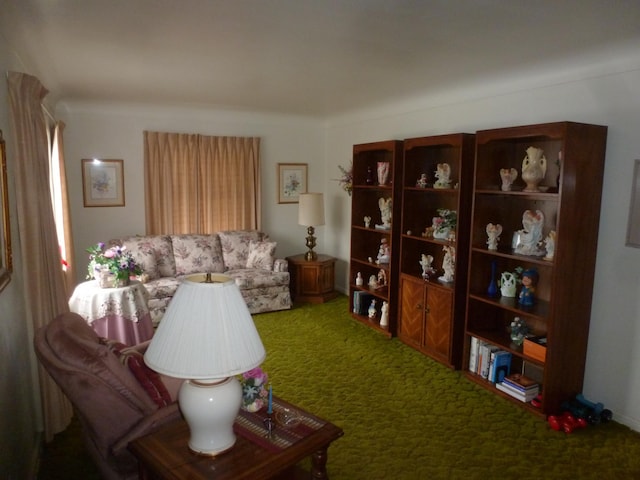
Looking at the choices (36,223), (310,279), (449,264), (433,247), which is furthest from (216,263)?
(36,223)

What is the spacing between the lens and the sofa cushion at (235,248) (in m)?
5.74

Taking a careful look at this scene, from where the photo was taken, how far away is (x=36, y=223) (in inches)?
103

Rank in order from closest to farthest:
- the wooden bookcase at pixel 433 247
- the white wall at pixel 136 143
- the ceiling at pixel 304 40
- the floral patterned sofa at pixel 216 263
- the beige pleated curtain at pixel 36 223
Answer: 1. the ceiling at pixel 304 40
2. the beige pleated curtain at pixel 36 223
3. the wooden bookcase at pixel 433 247
4. the floral patterned sofa at pixel 216 263
5. the white wall at pixel 136 143

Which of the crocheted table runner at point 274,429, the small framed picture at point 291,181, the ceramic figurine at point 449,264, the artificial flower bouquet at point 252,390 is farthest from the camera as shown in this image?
the small framed picture at point 291,181

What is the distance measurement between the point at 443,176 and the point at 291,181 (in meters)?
2.79

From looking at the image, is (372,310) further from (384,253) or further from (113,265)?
(113,265)

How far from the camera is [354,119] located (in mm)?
5871

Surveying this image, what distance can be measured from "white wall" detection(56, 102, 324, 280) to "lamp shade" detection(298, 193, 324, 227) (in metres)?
0.68

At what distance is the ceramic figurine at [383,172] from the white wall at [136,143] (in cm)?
192

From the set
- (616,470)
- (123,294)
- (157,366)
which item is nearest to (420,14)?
(157,366)

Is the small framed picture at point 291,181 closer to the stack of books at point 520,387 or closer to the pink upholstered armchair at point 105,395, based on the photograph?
the stack of books at point 520,387

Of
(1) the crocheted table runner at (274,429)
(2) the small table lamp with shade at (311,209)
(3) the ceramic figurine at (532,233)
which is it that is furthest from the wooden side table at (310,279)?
(1) the crocheted table runner at (274,429)

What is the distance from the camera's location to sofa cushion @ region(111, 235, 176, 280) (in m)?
5.10

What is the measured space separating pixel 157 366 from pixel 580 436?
2.78 metres
